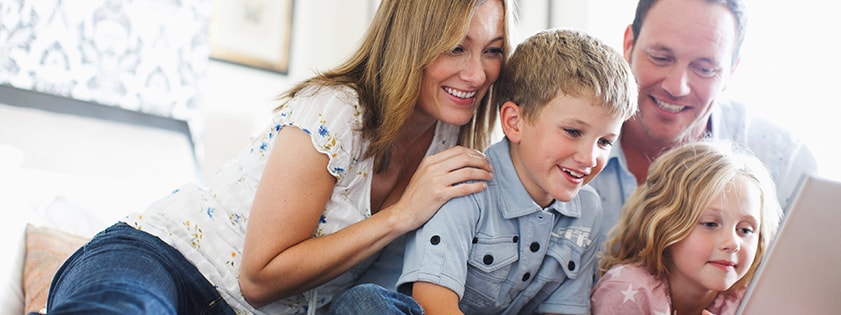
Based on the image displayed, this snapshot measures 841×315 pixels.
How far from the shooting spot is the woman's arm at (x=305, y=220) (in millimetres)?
1318

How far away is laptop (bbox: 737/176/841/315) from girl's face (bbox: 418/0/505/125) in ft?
2.27

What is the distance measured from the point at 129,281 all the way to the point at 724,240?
1076 mm

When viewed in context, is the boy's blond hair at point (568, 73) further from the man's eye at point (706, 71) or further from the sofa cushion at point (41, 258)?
the sofa cushion at point (41, 258)

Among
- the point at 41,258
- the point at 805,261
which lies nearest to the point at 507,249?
the point at 805,261

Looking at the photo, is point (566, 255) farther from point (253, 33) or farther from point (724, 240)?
point (253, 33)

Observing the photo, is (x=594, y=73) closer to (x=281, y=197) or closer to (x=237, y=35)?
(x=281, y=197)

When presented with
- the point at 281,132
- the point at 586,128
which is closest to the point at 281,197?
→ the point at 281,132

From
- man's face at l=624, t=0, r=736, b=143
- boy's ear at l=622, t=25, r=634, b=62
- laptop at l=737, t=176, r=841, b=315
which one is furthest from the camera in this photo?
boy's ear at l=622, t=25, r=634, b=62

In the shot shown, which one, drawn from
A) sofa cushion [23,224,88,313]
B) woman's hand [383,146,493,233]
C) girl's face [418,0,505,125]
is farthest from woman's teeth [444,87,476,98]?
sofa cushion [23,224,88,313]

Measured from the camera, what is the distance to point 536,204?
55.2 inches

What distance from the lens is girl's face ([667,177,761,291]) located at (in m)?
1.45

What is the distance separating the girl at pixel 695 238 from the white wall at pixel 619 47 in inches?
18.0

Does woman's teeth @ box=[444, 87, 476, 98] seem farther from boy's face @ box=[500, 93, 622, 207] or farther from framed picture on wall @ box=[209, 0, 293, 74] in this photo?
framed picture on wall @ box=[209, 0, 293, 74]

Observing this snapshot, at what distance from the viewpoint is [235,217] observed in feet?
4.78
